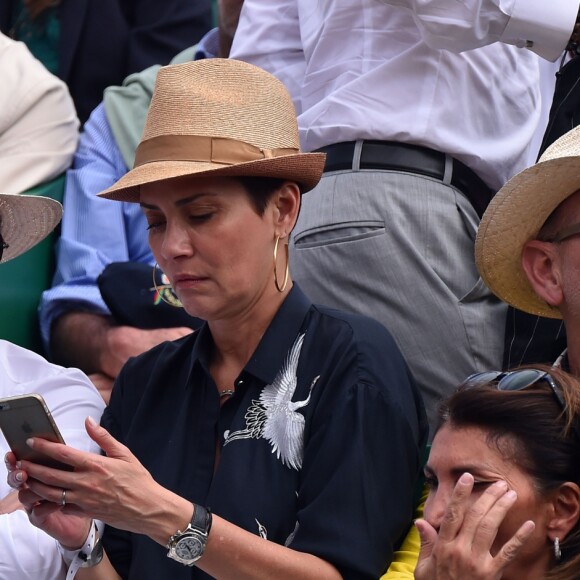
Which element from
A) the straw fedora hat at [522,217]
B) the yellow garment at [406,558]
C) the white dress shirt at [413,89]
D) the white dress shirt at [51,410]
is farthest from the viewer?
the white dress shirt at [413,89]

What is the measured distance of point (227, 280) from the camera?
2896 millimetres

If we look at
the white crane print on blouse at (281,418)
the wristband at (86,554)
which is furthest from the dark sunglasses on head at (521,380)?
the wristband at (86,554)

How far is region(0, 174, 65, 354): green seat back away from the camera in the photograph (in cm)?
410

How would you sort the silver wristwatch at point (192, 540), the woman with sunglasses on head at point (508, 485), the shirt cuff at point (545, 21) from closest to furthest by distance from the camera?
the woman with sunglasses on head at point (508, 485) → the silver wristwatch at point (192, 540) → the shirt cuff at point (545, 21)

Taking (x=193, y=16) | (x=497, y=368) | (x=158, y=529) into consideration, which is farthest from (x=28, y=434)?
(x=193, y=16)

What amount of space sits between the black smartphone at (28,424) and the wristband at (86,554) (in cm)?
38

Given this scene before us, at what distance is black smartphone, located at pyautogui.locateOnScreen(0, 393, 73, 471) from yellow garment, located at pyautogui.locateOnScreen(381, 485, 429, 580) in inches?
28.7

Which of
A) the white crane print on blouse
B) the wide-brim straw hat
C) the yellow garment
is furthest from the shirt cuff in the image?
the wide-brim straw hat

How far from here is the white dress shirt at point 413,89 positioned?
3318 mm

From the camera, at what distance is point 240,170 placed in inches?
113

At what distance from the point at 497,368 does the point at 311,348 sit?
598mm

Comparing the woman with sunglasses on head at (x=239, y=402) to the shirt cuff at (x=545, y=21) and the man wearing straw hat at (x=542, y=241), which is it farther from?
the shirt cuff at (x=545, y=21)

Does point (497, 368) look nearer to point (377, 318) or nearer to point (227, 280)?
point (377, 318)

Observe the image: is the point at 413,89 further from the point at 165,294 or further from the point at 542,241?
the point at 165,294
